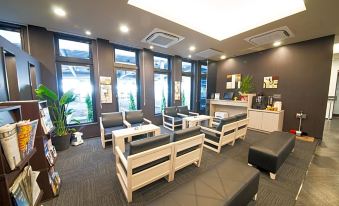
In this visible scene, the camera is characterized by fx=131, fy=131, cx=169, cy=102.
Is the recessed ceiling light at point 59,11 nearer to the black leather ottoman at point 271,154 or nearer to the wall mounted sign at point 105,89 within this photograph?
the wall mounted sign at point 105,89

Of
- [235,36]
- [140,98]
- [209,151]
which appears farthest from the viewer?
[140,98]

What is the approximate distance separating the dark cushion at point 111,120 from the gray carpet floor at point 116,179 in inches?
26.1

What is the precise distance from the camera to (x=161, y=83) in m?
5.59

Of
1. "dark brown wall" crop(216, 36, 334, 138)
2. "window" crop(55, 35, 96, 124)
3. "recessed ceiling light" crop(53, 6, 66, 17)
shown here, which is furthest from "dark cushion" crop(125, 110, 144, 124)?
"dark brown wall" crop(216, 36, 334, 138)

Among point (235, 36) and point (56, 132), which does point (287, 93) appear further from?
point (56, 132)

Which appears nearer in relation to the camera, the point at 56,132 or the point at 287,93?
the point at 56,132

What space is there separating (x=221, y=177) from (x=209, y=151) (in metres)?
1.68

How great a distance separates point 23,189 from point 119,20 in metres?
3.05

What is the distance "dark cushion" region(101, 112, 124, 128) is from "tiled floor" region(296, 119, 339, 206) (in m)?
3.84

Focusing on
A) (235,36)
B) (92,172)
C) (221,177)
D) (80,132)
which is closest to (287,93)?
(235,36)

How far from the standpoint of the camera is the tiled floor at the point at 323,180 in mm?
1759

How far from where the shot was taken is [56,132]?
10.3 ft

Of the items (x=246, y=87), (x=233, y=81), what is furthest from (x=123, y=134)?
(x=233, y=81)

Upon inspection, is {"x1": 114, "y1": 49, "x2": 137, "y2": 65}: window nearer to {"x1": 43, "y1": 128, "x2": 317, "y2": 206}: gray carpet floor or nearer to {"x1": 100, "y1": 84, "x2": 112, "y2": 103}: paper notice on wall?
{"x1": 100, "y1": 84, "x2": 112, "y2": 103}: paper notice on wall
